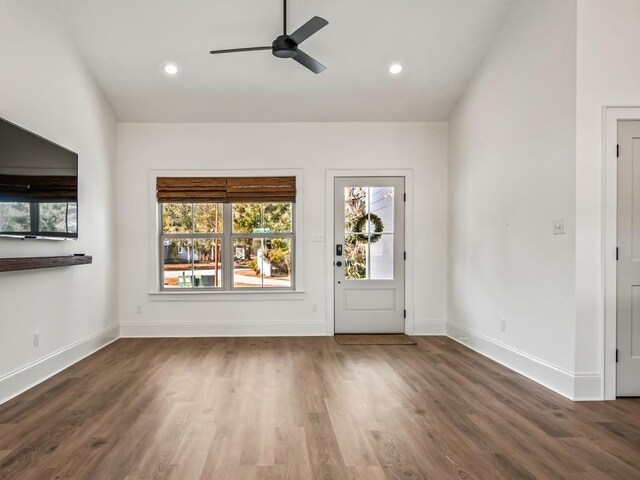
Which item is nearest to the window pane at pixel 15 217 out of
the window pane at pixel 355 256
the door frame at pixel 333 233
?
the door frame at pixel 333 233

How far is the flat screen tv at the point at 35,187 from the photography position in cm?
306

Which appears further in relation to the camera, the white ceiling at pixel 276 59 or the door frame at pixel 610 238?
the white ceiling at pixel 276 59

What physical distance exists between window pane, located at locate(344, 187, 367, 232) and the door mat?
1.39 meters

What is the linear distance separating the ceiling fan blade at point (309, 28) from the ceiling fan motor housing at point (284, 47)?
5 cm

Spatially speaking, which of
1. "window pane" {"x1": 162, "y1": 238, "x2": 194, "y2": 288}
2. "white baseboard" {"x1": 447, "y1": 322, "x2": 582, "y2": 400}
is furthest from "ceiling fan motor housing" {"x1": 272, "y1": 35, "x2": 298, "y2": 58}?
"white baseboard" {"x1": 447, "y1": 322, "x2": 582, "y2": 400}

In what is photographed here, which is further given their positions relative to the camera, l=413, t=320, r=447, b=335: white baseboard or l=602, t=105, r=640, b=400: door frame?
l=413, t=320, r=447, b=335: white baseboard

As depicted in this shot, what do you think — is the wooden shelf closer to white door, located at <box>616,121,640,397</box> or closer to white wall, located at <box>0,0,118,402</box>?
white wall, located at <box>0,0,118,402</box>

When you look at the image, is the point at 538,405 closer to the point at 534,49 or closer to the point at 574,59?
the point at 574,59

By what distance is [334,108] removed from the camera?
5414mm

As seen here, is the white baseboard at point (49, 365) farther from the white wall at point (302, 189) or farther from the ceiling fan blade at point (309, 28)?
the ceiling fan blade at point (309, 28)

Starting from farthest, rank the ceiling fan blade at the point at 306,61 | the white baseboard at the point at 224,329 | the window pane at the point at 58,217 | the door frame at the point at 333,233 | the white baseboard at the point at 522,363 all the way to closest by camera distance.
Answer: the door frame at the point at 333,233 → the white baseboard at the point at 224,329 → the ceiling fan blade at the point at 306,61 → the window pane at the point at 58,217 → the white baseboard at the point at 522,363

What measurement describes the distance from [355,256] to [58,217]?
11.1 ft

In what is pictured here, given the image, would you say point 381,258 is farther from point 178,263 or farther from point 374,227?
point 178,263

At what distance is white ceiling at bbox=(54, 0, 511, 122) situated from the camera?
4.15 metres
